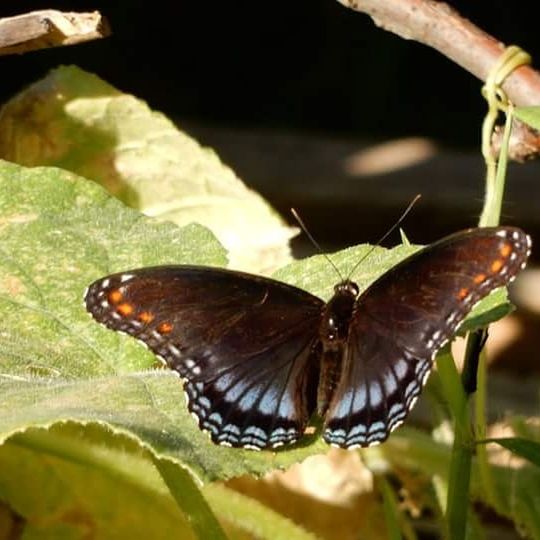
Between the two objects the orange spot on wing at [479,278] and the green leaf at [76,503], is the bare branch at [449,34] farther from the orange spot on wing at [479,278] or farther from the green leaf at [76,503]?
the green leaf at [76,503]

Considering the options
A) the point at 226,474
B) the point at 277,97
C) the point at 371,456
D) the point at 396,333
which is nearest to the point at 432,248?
the point at 396,333

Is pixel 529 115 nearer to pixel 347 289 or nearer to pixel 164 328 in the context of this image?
pixel 347 289

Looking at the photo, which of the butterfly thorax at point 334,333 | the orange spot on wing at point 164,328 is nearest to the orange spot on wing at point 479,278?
the butterfly thorax at point 334,333

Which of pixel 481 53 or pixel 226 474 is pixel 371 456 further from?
pixel 226 474

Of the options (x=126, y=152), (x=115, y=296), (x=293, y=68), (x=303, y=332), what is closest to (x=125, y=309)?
(x=115, y=296)

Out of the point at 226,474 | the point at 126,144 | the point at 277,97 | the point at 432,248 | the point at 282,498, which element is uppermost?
the point at 432,248

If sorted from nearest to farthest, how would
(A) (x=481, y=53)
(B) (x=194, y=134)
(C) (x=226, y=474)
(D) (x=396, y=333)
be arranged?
(C) (x=226, y=474)
(D) (x=396, y=333)
(A) (x=481, y=53)
(B) (x=194, y=134)

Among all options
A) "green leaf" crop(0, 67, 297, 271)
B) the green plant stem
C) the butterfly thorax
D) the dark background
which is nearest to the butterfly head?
the butterfly thorax
